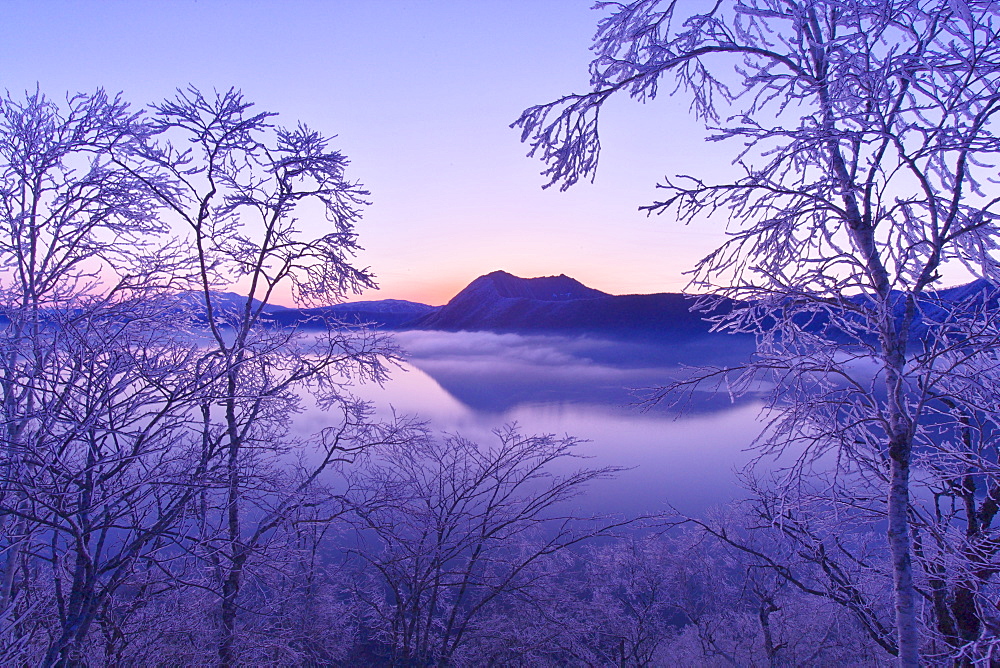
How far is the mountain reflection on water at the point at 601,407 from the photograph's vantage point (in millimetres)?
30609

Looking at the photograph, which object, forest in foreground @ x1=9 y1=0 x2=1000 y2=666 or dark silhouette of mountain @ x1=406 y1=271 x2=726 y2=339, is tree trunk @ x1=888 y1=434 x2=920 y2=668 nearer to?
forest in foreground @ x1=9 y1=0 x2=1000 y2=666

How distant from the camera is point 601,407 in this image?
68000 millimetres

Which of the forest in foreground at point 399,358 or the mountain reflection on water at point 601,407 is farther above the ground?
the forest in foreground at point 399,358

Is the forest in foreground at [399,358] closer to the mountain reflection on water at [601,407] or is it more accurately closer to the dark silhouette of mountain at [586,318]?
the mountain reflection on water at [601,407]

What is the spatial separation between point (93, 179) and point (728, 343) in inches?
6579

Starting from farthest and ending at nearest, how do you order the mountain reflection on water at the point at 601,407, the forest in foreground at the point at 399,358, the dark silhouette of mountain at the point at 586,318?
the dark silhouette of mountain at the point at 586,318, the mountain reflection on water at the point at 601,407, the forest in foreground at the point at 399,358

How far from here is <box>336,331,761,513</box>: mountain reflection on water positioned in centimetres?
3061

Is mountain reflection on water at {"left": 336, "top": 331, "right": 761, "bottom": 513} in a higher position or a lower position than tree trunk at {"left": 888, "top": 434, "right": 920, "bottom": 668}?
lower

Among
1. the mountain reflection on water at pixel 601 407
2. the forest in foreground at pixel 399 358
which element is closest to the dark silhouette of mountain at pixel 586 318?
the mountain reflection on water at pixel 601 407

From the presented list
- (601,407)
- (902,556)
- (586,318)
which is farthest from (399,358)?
(586,318)

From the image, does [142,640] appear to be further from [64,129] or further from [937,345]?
[937,345]

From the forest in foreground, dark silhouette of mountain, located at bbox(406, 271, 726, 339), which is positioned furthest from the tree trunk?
dark silhouette of mountain, located at bbox(406, 271, 726, 339)

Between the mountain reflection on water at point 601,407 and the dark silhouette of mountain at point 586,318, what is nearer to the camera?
the mountain reflection on water at point 601,407

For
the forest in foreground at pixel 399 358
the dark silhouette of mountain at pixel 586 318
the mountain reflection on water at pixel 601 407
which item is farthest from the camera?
the dark silhouette of mountain at pixel 586 318
